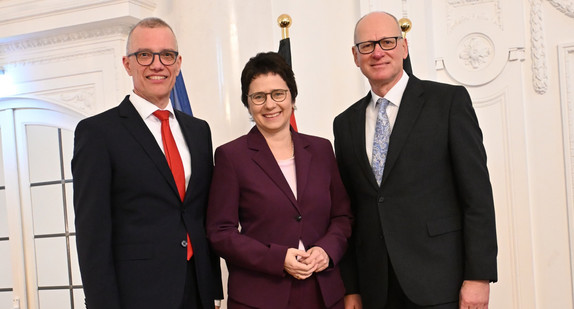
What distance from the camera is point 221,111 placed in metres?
3.86

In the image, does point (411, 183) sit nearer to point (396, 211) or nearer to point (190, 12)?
point (396, 211)

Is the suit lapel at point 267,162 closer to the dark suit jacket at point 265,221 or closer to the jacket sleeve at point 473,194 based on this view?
the dark suit jacket at point 265,221

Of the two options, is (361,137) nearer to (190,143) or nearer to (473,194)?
(473,194)

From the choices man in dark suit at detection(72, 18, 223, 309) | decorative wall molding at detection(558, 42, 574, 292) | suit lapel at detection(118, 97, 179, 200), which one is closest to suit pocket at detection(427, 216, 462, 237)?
man in dark suit at detection(72, 18, 223, 309)

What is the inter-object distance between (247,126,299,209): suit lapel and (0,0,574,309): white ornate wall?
1.46m

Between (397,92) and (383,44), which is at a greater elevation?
(383,44)

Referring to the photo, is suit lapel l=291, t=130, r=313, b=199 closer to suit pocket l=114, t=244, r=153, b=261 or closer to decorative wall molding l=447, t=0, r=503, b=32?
suit pocket l=114, t=244, r=153, b=261

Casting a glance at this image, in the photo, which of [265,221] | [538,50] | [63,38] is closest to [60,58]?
[63,38]

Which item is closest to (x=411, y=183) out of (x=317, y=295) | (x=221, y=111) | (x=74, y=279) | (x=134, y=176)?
(x=317, y=295)

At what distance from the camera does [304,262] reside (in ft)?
A: 7.27

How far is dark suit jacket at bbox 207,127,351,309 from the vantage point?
2.22 metres

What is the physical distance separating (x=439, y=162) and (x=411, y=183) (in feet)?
0.44

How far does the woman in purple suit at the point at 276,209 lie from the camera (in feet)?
7.30

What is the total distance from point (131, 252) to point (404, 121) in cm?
115
